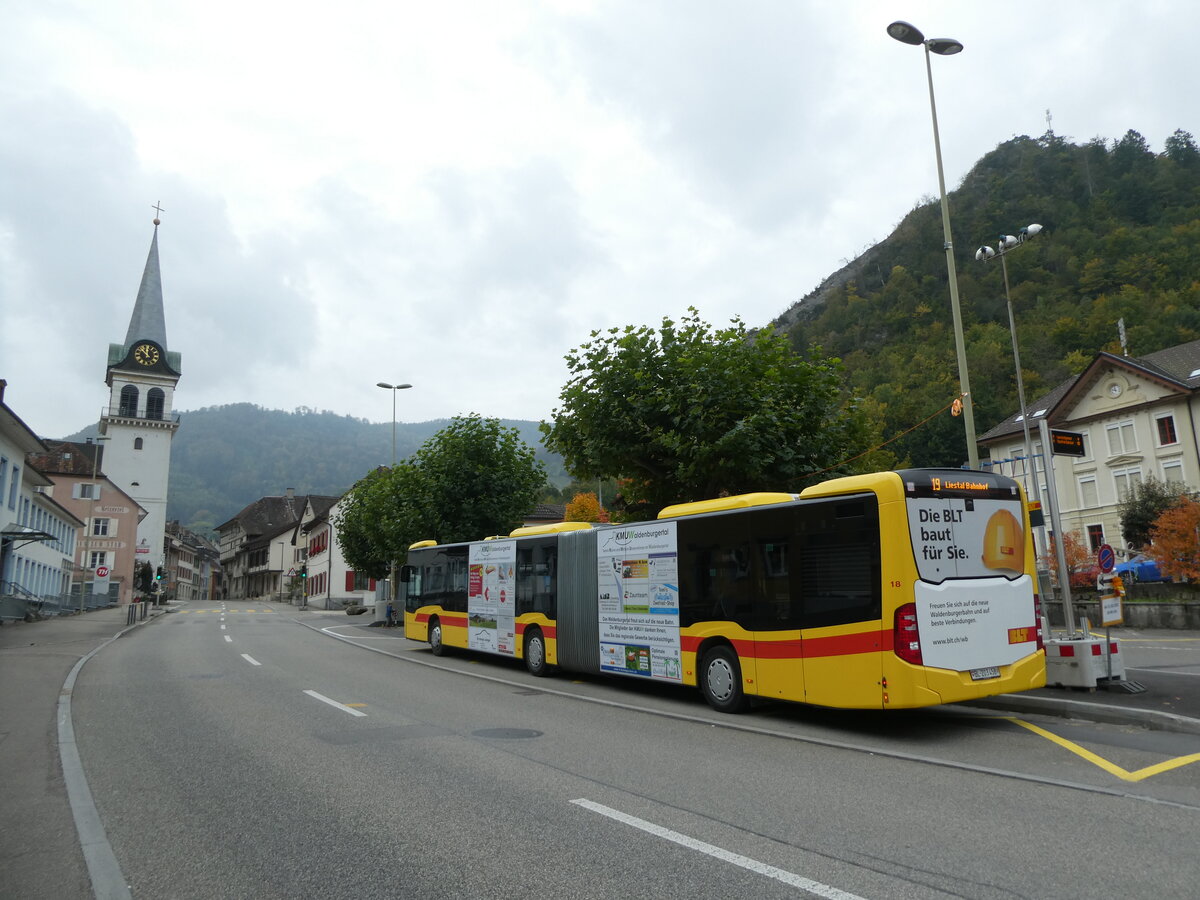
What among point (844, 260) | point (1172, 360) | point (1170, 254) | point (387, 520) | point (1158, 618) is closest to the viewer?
point (1158, 618)

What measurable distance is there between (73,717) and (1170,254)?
10065cm

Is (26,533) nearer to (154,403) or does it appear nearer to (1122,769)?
(1122,769)

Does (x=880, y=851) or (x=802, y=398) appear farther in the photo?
(x=802, y=398)

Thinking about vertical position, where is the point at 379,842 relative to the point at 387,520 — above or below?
below

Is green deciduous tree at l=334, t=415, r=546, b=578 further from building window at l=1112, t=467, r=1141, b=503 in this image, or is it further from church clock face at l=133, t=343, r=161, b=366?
church clock face at l=133, t=343, r=161, b=366

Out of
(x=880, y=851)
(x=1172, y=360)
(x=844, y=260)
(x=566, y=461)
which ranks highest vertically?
(x=844, y=260)

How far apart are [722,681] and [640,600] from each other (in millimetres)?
2282

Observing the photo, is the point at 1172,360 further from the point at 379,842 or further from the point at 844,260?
the point at 844,260

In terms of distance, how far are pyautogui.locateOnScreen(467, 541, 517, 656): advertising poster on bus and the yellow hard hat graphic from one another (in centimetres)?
1008

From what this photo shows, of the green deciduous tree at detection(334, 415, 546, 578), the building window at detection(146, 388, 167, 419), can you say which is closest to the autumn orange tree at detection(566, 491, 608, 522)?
the green deciduous tree at detection(334, 415, 546, 578)

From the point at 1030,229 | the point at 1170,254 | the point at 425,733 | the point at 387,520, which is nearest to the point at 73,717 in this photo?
the point at 425,733

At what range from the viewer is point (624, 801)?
6.45 meters

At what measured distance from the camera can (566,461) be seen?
19.9 metres

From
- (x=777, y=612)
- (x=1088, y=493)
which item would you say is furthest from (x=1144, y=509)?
(x=777, y=612)
